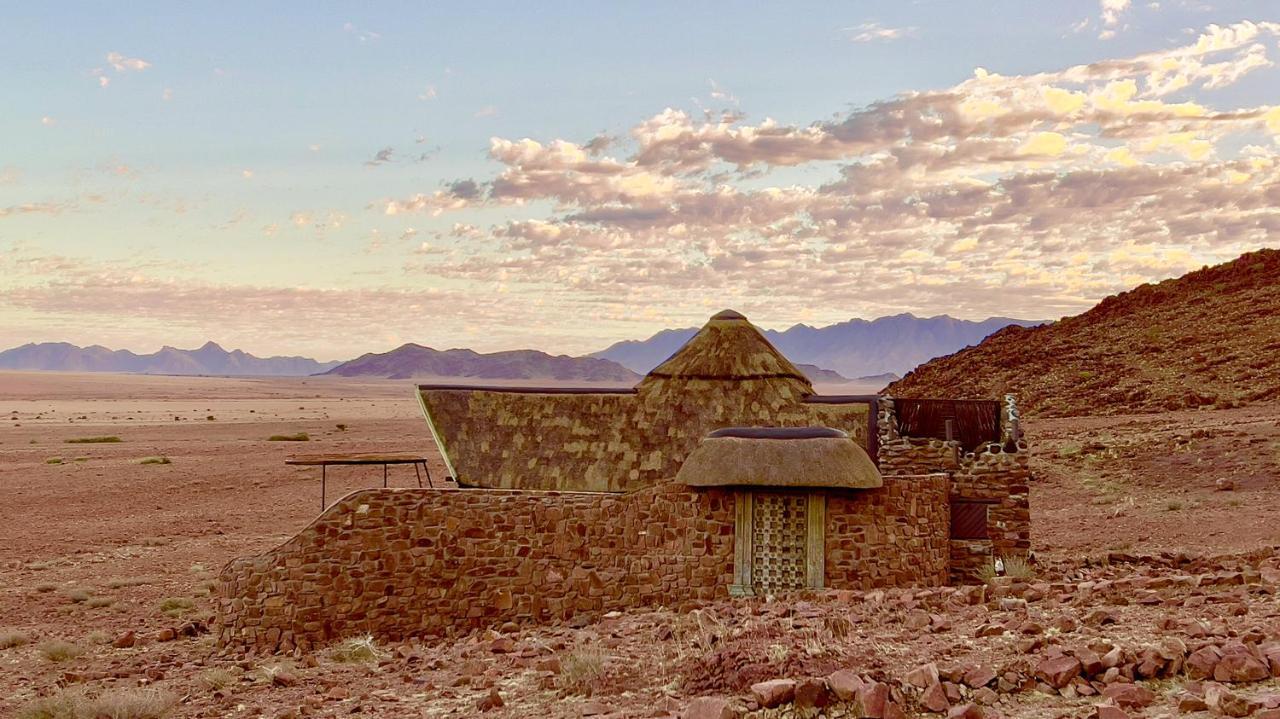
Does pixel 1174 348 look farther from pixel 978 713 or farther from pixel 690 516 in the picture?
pixel 978 713

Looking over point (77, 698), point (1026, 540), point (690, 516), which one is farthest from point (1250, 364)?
point (77, 698)

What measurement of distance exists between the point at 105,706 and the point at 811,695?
7205 mm

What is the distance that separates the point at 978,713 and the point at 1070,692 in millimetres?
973

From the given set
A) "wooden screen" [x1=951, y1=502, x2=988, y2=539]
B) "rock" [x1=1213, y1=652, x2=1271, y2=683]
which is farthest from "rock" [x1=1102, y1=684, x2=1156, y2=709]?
"wooden screen" [x1=951, y1=502, x2=988, y2=539]

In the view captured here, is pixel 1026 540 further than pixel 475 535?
Yes

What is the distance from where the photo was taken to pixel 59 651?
14172mm

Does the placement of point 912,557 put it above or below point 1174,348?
below

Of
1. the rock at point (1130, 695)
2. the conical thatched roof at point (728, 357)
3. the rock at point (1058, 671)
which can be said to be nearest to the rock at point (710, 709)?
the rock at point (1058, 671)

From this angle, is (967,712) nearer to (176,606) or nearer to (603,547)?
(603,547)

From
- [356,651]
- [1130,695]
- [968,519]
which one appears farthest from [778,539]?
[1130,695]

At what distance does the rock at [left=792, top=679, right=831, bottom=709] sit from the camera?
8.33 meters

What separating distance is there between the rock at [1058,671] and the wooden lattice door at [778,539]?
5.74m

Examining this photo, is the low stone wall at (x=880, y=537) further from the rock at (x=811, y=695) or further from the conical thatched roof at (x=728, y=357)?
the rock at (x=811, y=695)

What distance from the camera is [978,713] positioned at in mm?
7781
